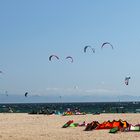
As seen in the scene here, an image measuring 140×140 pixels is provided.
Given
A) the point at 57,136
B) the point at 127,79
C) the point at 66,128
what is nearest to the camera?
the point at 57,136

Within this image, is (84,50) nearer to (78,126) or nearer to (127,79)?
(78,126)

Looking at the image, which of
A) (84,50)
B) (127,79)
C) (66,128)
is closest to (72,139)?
(66,128)

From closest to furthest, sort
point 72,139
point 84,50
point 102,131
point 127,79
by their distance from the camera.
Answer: point 72,139 → point 102,131 → point 84,50 → point 127,79

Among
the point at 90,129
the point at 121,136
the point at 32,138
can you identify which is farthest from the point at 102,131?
the point at 32,138

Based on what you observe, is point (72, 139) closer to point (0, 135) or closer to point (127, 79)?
point (0, 135)

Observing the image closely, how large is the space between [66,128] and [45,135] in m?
4.83

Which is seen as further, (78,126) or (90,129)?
(78,126)

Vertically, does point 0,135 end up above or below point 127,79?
below

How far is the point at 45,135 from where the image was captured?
25.8m

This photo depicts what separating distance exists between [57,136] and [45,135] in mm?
1082

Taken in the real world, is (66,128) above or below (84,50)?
below

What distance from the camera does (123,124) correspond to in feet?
90.3

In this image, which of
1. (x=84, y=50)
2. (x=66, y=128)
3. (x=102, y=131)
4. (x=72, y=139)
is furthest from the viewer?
(x=84, y=50)

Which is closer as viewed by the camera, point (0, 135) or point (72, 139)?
point (72, 139)
